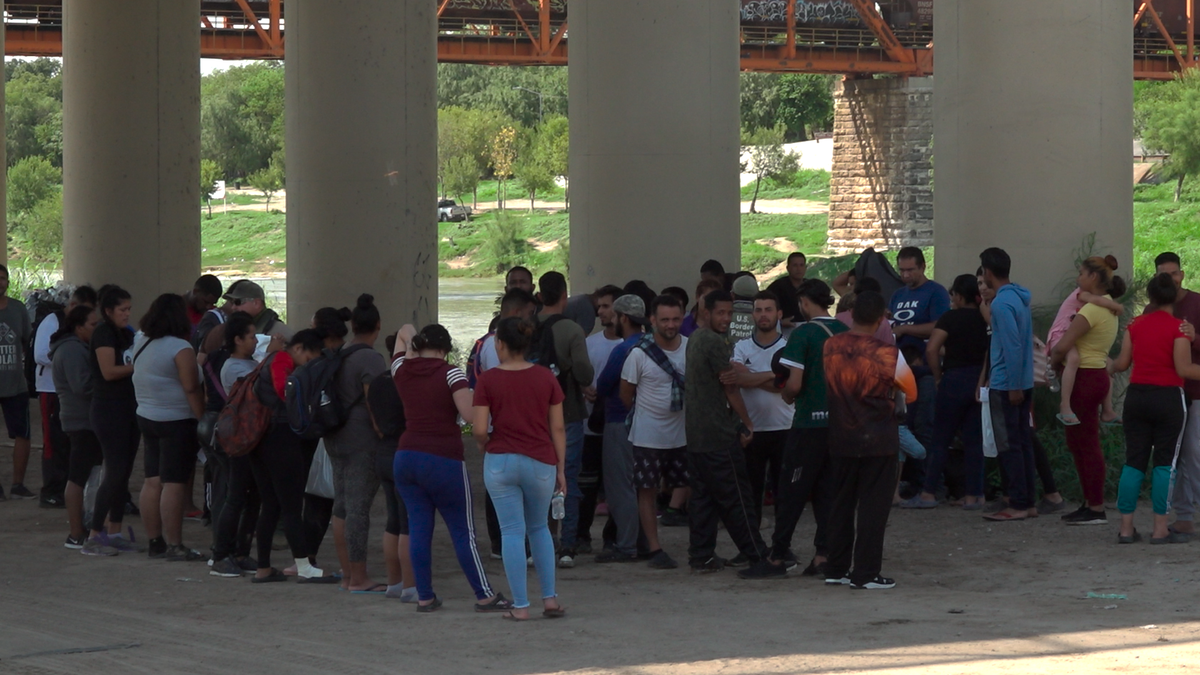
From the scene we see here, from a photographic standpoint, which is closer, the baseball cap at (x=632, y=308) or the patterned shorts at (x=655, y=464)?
the patterned shorts at (x=655, y=464)

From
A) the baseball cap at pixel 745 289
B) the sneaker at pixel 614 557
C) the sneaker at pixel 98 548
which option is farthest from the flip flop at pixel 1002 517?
the sneaker at pixel 98 548

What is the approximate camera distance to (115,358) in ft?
30.7

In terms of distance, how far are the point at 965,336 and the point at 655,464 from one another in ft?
9.12

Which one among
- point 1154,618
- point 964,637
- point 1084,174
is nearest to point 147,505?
point 964,637

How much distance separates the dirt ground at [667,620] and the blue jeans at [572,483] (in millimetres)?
272

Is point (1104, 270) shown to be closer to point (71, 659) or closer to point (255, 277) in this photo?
point (71, 659)

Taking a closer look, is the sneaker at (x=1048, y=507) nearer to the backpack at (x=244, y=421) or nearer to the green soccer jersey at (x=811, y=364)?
the green soccer jersey at (x=811, y=364)

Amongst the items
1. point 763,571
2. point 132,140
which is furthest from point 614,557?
point 132,140

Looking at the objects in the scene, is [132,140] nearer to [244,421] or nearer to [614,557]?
[244,421]

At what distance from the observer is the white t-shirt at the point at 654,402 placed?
8.78m

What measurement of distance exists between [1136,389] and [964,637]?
9.07 feet

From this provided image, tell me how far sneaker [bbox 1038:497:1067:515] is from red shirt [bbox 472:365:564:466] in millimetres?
4639

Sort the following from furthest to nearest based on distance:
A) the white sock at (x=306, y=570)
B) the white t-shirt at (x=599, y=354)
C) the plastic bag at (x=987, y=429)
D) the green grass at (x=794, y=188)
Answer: the green grass at (x=794, y=188) < the plastic bag at (x=987, y=429) < the white t-shirt at (x=599, y=354) < the white sock at (x=306, y=570)

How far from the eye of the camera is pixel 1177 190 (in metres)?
59.5
